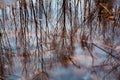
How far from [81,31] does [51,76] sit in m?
0.83

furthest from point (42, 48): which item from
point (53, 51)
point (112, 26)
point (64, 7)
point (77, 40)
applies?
point (64, 7)

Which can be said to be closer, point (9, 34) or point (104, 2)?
point (9, 34)

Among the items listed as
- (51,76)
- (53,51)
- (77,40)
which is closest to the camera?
(51,76)

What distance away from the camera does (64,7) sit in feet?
11.6

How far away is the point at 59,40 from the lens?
2.70 meters

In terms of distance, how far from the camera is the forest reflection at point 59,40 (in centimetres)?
224

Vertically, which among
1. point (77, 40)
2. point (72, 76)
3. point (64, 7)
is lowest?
point (72, 76)

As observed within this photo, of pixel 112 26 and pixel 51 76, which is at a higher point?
pixel 112 26

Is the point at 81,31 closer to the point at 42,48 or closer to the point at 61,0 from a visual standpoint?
the point at 42,48

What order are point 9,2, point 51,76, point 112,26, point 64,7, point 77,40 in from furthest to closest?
point 9,2, point 64,7, point 112,26, point 77,40, point 51,76

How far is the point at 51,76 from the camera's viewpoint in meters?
2.18

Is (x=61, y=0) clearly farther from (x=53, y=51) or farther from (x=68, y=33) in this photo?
(x=53, y=51)

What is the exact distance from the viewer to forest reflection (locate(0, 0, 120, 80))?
2242 millimetres

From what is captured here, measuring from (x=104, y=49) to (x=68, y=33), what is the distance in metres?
0.44
